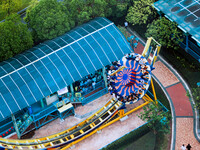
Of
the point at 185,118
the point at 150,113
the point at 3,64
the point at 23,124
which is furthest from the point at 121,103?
the point at 3,64

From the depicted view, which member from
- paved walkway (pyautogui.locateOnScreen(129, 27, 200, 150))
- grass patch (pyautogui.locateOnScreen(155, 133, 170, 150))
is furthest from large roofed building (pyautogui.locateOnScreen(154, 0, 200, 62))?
grass patch (pyautogui.locateOnScreen(155, 133, 170, 150))

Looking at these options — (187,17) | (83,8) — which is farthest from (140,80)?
(83,8)

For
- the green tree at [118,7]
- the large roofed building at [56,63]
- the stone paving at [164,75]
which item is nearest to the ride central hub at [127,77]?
the large roofed building at [56,63]

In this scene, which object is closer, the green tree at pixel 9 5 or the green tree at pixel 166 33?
the green tree at pixel 166 33

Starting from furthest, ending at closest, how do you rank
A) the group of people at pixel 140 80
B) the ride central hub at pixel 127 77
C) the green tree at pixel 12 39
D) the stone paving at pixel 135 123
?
1. the green tree at pixel 12 39
2. the ride central hub at pixel 127 77
3. the stone paving at pixel 135 123
4. the group of people at pixel 140 80

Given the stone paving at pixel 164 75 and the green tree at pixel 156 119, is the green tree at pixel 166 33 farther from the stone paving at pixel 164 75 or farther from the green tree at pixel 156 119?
the green tree at pixel 156 119

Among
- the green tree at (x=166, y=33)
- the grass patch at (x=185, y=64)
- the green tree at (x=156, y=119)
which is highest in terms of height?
the green tree at (x=166, y=33)

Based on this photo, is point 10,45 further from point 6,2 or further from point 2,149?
point 2,149
